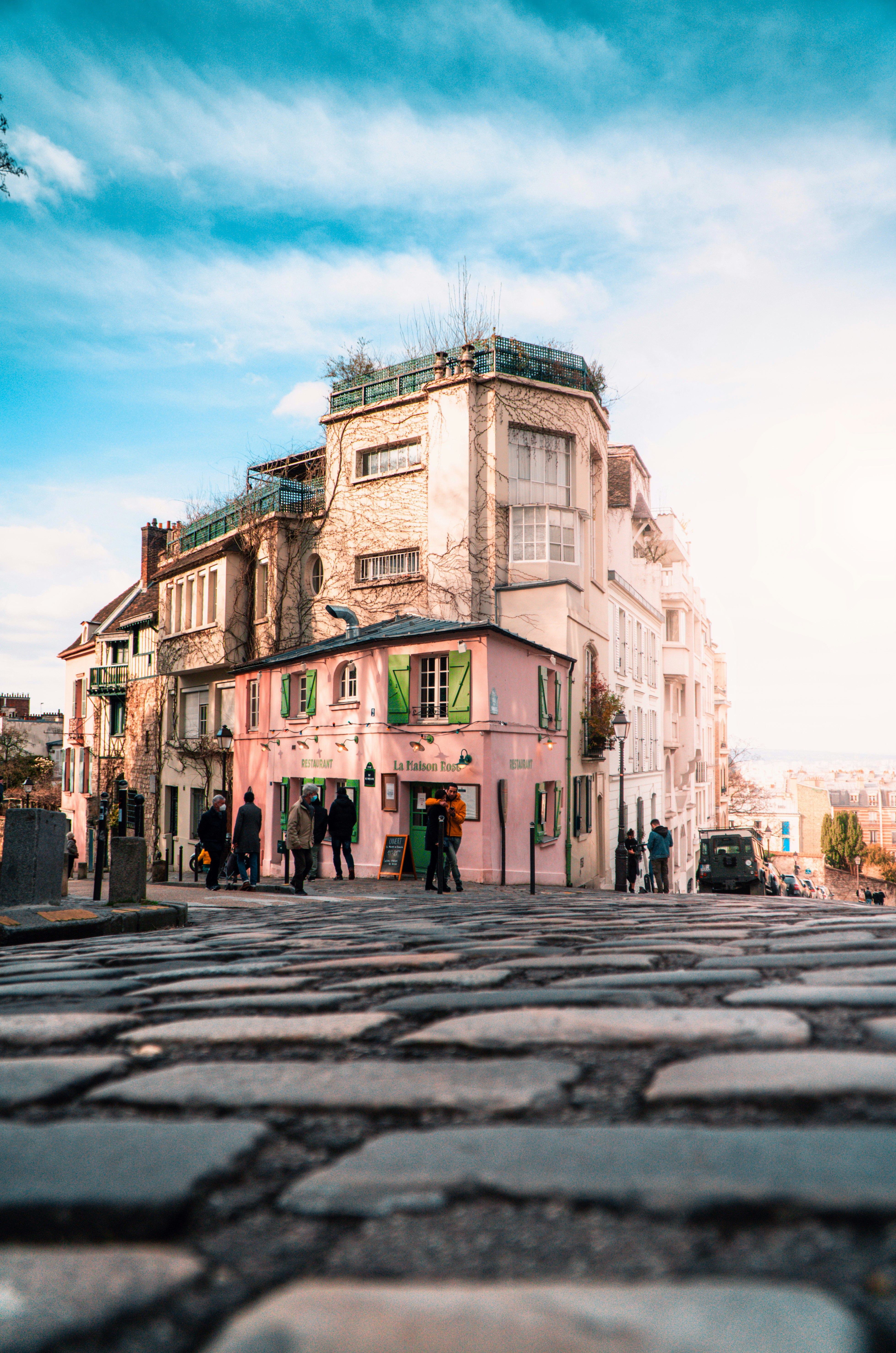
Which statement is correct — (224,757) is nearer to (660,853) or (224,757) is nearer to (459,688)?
(459,688)

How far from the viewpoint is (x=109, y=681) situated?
1622 inches

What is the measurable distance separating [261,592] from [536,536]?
1029 cm

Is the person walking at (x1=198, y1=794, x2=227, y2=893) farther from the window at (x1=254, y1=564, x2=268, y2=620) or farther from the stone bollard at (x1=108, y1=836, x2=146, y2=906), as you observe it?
the window at (x1=254, y1=564, x2=268, y2=620)

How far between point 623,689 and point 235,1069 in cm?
3062


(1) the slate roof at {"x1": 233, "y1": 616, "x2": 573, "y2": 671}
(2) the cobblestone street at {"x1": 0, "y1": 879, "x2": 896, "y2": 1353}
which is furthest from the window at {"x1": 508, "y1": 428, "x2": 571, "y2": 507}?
(2) the cobblestone street at {"x1": 0, "y1": 879, "x2": 896, "y2": 1353}

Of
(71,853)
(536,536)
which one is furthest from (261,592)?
(71,853)

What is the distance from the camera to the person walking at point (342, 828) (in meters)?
20.7

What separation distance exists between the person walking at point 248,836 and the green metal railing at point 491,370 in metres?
15.0

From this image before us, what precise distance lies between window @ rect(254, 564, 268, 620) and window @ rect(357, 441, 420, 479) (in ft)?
16.0

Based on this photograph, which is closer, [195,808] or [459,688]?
[459,688]

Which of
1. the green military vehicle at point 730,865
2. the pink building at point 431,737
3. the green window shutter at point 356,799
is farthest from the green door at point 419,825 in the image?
the green military vehicle at point 730,865

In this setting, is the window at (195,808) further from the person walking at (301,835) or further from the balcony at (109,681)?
the person walking at (301,835)

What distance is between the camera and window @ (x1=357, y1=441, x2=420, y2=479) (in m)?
27.4

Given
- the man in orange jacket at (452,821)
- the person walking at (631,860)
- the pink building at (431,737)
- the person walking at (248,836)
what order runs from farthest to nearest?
the person walking at (631,860)
the pink building at (431,737)
the person walking at (248,836)
the man in orange jacket at (452,821)
